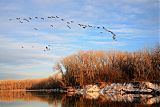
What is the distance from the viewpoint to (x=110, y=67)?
7075 centimetres

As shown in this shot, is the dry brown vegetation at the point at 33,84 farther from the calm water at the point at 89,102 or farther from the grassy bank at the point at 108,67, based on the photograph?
the calm water at the point at 89,102

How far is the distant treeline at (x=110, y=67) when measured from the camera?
58125mm

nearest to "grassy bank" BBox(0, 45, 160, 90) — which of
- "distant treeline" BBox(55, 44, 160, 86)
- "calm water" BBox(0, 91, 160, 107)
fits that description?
"distant treeline" BBox(55, 44, 160, 86)

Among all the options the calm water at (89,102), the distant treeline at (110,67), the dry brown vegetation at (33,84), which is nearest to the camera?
the calm water at (89,102)

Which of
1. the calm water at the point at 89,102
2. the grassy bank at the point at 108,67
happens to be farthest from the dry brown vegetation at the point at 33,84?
the calm water at the point at 89,102

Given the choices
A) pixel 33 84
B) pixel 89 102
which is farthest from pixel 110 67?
pixel 33 84

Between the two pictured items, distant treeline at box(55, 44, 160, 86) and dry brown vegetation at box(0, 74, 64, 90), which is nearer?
distant treeline at box(55, 44, 160, 86)

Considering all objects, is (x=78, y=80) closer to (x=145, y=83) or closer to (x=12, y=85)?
(x=145, y=83)

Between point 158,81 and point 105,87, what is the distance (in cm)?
1373

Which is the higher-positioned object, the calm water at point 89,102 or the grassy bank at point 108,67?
the grassy bank at point 108,67

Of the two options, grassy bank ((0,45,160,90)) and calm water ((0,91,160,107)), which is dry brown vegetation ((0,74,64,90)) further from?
calm water ((0,91,160,107))

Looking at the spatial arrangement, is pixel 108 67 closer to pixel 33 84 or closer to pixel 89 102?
pixel 89 102

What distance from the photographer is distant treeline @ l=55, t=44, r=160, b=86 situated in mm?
58125

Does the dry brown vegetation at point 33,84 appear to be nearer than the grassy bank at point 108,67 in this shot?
No
